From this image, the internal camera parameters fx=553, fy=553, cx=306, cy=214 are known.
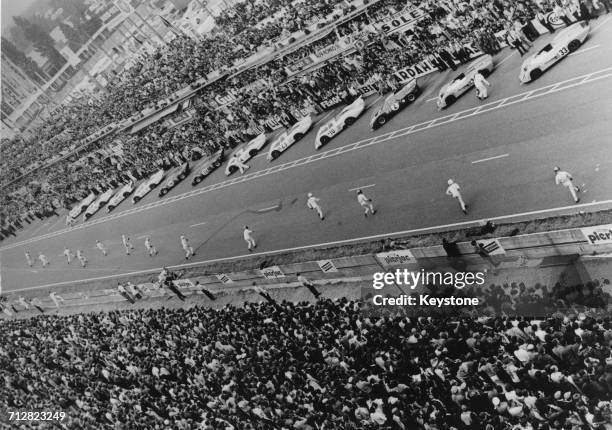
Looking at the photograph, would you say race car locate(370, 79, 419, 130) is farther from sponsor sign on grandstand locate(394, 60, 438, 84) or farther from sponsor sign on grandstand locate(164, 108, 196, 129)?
sponsor sign on grandstand locate(164, 108, 196, 129)

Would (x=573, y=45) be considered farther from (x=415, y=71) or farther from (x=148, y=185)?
(x=148, y=185)

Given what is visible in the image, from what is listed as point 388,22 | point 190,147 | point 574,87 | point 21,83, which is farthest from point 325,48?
point 21,83

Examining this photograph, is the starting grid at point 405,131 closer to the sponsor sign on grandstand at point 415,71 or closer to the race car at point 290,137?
the race car at point 290,137

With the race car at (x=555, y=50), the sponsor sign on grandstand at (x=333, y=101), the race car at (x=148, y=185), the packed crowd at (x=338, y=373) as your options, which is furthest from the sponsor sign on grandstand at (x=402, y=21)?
the race car at (x=148, y=185)

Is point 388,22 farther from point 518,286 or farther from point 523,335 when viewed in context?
point 523,335

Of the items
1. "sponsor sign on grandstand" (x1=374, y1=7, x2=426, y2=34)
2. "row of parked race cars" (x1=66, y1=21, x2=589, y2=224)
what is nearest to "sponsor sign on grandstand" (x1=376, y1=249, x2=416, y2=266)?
"row of parked race cars" (x1=66, y1=21, x2=589, y2=224)

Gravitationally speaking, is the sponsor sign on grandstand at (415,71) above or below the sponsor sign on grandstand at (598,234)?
above
